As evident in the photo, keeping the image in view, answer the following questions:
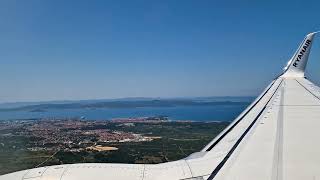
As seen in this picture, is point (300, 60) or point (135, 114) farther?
point (135, 114)

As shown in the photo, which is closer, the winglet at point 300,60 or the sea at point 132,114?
the winglet at point 300,60

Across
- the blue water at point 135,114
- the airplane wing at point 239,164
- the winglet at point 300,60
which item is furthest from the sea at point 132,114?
the airplane wing at point 239,164

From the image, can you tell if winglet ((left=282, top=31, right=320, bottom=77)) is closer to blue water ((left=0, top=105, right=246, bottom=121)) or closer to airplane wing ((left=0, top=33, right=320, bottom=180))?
airplane wing ((left=0, top=33, right=320, bottom=180))

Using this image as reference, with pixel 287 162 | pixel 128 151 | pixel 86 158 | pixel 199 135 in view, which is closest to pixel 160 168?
pixel 287 162

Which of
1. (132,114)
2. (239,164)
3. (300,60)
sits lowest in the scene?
(132,114)

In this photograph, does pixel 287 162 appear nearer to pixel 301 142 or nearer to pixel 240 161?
pixel 240 161

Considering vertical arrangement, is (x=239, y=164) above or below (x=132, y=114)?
above

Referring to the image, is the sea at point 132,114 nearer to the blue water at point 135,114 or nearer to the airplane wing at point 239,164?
the blue water at point 135,114

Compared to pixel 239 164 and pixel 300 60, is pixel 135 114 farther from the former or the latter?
pixel 239 164

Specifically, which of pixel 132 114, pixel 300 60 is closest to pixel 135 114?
pixel 132 114
